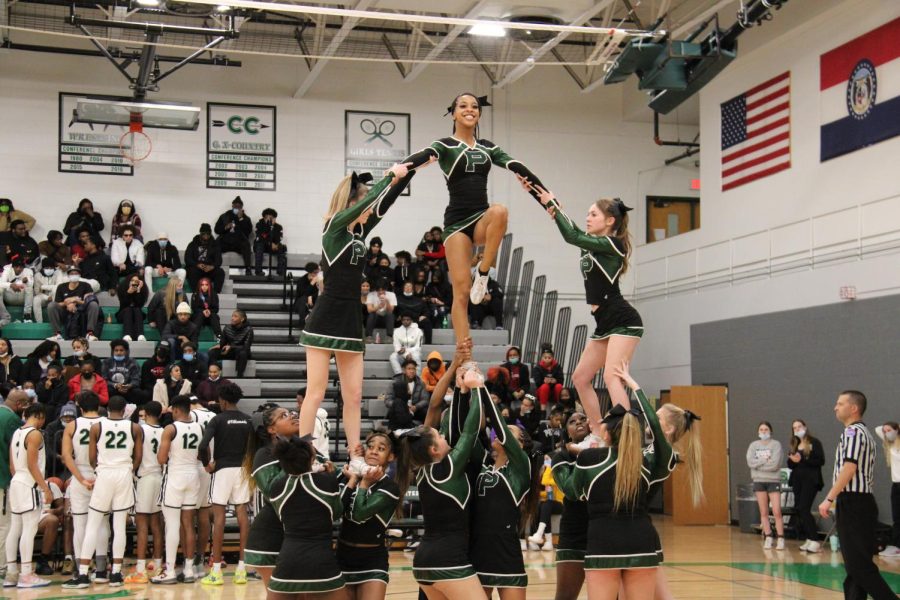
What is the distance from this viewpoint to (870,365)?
16.8 metres

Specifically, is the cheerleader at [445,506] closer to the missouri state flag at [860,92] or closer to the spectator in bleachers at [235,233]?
the missouri state flag at [860,92]

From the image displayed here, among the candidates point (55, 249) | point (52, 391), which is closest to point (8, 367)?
point (52, 391)

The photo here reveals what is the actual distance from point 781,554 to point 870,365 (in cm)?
365

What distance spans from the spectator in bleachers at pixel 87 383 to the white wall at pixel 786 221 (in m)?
12.1

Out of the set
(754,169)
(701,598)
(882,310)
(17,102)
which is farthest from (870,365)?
(17,102)

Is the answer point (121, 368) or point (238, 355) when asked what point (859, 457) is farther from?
point (238, 355)

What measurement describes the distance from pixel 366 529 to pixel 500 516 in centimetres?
86

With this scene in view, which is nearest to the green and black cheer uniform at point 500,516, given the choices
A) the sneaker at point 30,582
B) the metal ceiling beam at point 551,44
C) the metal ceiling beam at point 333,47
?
the sneaker at point 30,582

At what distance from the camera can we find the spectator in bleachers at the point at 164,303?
19.0m

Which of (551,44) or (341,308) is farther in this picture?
(551,44)

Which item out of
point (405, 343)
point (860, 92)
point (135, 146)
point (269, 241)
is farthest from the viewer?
point (135, 146)

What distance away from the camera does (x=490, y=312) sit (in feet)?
68.7

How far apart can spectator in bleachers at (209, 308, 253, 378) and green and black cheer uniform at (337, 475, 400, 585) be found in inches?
469

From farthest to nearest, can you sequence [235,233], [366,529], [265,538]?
[235,233] < [265,538] < [366,529]
